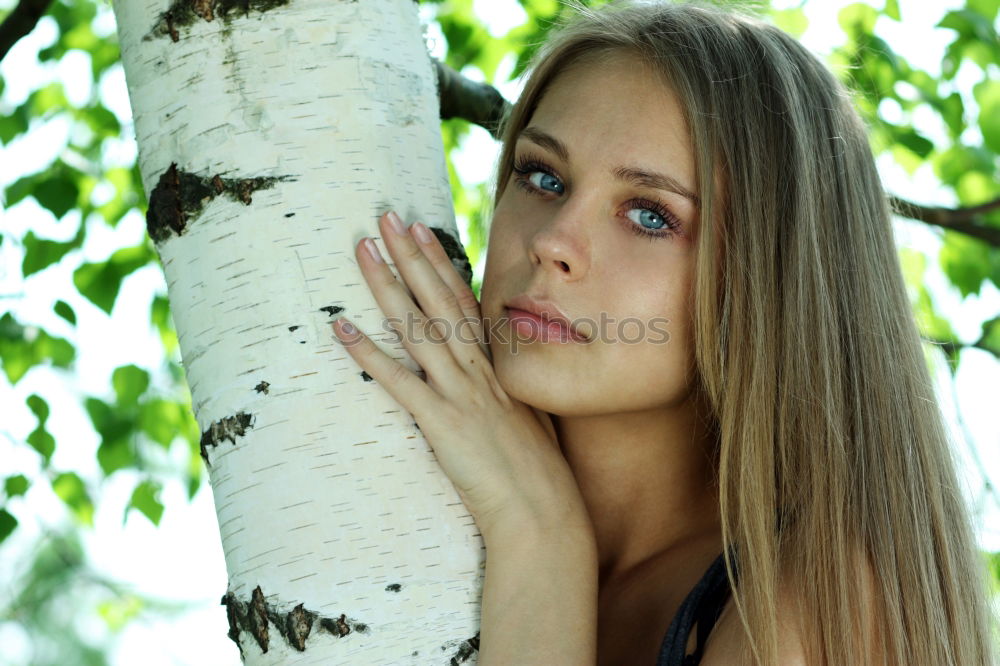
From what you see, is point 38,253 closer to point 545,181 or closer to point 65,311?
point 65,311

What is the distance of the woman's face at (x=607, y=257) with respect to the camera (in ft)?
5.39

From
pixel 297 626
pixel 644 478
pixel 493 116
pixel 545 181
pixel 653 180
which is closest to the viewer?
pixel 297 626

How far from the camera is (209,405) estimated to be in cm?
138

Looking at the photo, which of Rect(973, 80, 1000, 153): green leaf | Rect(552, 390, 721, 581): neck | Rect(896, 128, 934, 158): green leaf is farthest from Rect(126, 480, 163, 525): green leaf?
Rect(973, 80, 1000, 153): green leaf

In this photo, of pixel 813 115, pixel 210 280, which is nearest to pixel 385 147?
pixel 210 280

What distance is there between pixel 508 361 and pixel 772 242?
499 millimetres

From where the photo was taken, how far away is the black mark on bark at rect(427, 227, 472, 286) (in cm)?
155

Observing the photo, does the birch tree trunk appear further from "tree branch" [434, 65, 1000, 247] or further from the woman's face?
"tree branch" [434, 65, 1000, 247]

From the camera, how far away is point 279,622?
128cm

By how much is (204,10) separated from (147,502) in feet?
6.75

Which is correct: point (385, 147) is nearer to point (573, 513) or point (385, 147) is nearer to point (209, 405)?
point (209, 405)

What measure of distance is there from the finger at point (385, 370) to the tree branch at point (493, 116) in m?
0.99

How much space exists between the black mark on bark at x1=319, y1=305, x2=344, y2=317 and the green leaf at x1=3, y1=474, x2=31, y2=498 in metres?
2.03

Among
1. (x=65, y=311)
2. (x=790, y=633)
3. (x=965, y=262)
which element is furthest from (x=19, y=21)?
(x=965, y=262)
